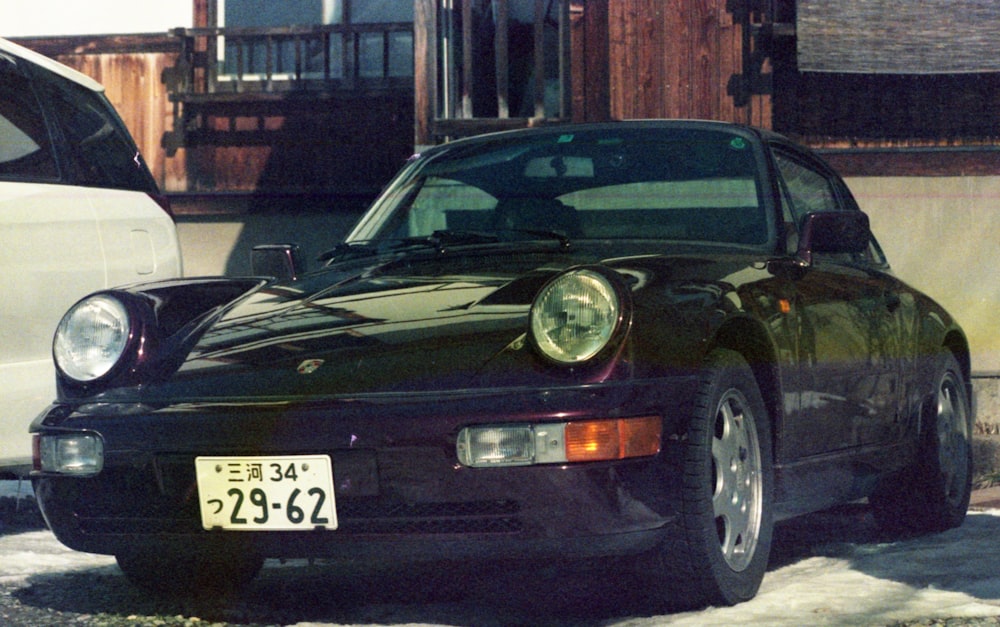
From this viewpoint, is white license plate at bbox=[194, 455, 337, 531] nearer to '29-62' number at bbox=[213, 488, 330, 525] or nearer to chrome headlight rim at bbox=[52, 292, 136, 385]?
'29-62' number at bbox=[213, 488, 330, 525]

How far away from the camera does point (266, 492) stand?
11.6ft

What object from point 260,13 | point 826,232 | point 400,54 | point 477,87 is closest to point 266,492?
point 826,232

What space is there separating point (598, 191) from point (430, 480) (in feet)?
5.09

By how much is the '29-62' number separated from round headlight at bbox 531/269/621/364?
1.98 ft

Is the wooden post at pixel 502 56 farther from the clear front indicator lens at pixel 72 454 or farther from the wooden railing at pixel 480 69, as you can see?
the clear front indicator lens at pixel 72 454

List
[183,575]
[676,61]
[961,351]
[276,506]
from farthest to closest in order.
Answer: [676,61]
[961,351]
[183,575]
[276,506]

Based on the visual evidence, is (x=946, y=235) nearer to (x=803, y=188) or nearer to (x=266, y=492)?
(x=803, y=188)

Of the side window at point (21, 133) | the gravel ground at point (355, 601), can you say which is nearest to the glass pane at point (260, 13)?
the side window at point (21, 133)

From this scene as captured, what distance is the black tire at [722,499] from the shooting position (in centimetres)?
360

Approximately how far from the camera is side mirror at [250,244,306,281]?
5.00 meters

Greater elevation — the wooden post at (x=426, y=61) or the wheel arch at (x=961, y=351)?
the wooden post at (x=426, y=61)

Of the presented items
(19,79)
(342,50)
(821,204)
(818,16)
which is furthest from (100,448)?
(342,50)

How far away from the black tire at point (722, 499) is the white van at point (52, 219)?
2.32 metres

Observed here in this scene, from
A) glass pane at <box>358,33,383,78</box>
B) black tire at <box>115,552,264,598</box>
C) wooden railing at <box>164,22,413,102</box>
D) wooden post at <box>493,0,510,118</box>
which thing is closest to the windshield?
black tire at <box>115,552,264,598</box>
